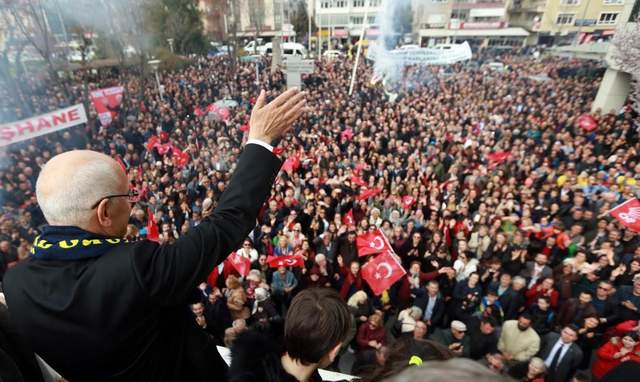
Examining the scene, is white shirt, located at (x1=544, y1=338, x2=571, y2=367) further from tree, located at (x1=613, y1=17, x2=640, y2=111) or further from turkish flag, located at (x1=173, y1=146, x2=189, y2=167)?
tree, located at (x1=613, y1=17, x2=640, y2=111)

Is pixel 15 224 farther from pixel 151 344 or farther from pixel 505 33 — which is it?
pixel 505 33

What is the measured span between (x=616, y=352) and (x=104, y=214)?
17.0 ft

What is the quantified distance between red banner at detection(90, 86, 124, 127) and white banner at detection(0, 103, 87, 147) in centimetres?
160

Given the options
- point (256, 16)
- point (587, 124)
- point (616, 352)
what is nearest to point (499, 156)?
point (587, 124)

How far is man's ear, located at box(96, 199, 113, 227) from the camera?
108 centimetres

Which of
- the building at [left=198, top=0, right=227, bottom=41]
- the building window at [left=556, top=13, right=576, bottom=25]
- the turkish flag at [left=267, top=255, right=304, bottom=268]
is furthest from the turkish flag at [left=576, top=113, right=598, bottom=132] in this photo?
the building window at [left=556, top=13, right=576, bottom=25]

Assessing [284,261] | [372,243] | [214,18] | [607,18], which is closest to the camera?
[284,261]

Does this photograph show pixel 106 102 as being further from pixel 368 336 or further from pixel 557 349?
pixel 557 349

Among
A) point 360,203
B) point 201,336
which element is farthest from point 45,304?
point 360,203

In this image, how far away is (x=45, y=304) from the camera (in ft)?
3.35

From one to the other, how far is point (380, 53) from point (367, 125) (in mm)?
8176

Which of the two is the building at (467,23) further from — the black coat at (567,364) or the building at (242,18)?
the black coat at (567,364)

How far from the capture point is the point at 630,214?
568 cm

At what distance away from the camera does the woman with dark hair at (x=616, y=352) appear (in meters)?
3.84
